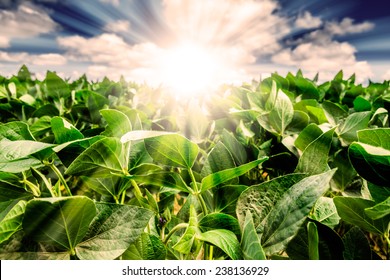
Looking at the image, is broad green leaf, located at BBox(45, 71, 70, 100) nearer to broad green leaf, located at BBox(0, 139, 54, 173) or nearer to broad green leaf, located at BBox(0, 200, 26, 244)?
broad green leaf, located at BBox(0, 139, 54, 173)

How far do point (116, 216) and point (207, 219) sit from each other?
195 millimetres

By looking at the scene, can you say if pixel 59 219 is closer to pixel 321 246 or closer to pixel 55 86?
pixel 321 246

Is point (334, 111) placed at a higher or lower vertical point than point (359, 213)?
higher

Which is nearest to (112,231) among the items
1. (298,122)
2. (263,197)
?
(263,197)

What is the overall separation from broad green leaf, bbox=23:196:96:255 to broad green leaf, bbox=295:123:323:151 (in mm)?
630

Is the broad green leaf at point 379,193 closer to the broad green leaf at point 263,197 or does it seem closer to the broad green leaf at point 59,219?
the broad green leaf at point 263,197

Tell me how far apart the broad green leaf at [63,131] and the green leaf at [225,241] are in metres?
0.36

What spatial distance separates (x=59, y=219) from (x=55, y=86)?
5.94 ft

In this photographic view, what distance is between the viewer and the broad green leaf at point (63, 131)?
759 mm

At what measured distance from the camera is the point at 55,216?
1.98 feet

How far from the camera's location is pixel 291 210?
2.03 ft

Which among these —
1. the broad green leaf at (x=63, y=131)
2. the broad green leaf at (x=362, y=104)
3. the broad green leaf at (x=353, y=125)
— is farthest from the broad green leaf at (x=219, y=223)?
the broad green leaf at (x=362, y=104)

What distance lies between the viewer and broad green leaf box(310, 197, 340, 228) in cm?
90
